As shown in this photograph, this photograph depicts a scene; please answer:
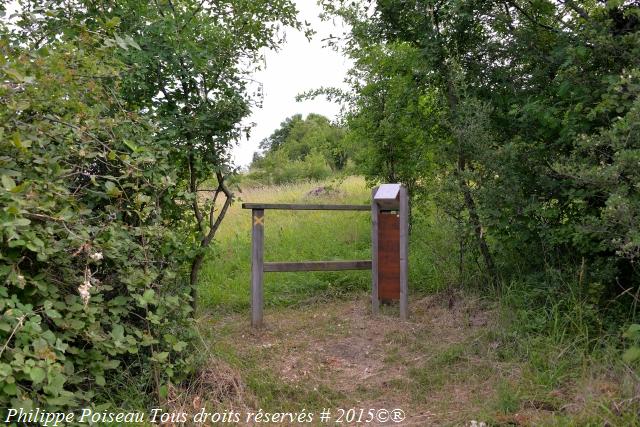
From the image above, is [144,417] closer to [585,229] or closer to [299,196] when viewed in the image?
[585,229]

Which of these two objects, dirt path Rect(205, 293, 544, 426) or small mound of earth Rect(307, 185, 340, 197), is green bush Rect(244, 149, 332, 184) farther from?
dirt path Rect(205, 293, 544, 426)

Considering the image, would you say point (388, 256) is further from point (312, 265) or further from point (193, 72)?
point (193, 72)

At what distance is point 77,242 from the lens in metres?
3.13

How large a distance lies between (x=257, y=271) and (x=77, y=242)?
301 cm

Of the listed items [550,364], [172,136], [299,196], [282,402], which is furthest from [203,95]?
[299,196]

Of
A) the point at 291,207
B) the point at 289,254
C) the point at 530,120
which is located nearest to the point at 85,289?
the point at 291,207

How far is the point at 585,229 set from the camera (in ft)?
13.7

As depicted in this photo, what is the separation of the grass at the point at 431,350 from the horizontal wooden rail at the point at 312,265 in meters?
0.52

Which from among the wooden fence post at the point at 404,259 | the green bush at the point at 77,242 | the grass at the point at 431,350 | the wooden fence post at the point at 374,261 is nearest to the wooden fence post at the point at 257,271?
the grass at the point at 431,350

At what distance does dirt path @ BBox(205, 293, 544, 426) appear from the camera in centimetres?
415

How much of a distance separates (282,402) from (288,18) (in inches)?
149

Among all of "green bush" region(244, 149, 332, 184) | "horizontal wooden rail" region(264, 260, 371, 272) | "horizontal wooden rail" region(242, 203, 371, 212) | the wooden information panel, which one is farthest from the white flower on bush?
"green bush" region(244, 149, 332, 184)

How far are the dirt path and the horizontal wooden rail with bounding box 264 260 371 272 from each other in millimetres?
515

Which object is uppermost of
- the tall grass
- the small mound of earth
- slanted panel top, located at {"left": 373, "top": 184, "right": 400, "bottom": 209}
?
slanted panel top, located at {"left": 373, "top": 184, "right": 400, "bottom": 209}
